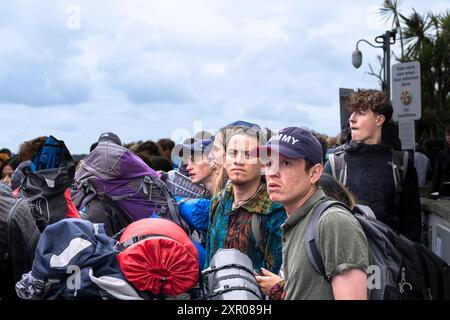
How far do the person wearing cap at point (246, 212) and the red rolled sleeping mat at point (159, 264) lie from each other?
0.73 meters

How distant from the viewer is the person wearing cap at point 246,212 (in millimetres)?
3996

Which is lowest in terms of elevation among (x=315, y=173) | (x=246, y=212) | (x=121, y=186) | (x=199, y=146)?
(x=246, y=212)

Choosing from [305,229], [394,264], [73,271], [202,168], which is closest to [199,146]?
[202,168]

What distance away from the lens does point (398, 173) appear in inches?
202

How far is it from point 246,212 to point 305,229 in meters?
1.33

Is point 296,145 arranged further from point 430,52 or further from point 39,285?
point 430,52

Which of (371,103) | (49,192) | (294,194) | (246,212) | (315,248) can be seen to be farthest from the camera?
(371,103)

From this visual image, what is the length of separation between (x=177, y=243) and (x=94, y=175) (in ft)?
5.77

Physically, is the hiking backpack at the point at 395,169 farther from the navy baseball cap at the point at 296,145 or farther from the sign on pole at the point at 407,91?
the sign on pole at the point at 407,91

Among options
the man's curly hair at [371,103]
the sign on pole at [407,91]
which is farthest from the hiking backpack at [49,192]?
the sign on pole at [407,91]

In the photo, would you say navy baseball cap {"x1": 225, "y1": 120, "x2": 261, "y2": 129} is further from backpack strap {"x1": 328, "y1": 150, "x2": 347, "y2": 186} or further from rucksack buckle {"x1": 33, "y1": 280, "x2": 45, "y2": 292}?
rucksack buckle {"x1": 33, "y1": 280, "x2": 45, "y2": 292}

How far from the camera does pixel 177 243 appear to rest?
3.28 metres
